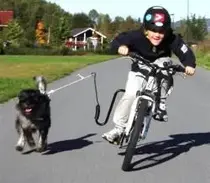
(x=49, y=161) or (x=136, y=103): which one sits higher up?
(x=136, y=103)

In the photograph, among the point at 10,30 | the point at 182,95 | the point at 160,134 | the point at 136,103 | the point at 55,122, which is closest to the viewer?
the point at 136,103

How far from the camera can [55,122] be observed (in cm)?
1130

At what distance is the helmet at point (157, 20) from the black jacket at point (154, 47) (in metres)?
0.27

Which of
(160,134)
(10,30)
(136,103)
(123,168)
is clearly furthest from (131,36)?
(10,30)

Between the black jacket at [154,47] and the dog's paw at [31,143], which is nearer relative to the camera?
the black jacket at [154,47]

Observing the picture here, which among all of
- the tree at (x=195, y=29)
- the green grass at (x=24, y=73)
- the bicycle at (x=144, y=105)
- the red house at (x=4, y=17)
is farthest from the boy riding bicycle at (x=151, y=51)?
the red house at (x=4, y=17)

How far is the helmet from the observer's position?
7289 mm

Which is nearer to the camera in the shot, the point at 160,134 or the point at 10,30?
the point at 160,134

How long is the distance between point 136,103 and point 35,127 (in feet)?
4.97

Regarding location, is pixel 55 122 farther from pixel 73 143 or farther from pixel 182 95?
pixel 182 95

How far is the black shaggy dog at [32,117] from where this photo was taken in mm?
7875

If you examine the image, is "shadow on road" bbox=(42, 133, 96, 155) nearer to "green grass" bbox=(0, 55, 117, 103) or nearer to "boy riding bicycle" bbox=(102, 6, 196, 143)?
"boy riding bicycle" bbox=(102, 6, 196, 143)

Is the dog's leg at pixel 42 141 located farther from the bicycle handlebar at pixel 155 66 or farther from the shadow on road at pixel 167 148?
the bicycle handlebar at pixel 155 66

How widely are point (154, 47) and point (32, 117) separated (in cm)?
177
